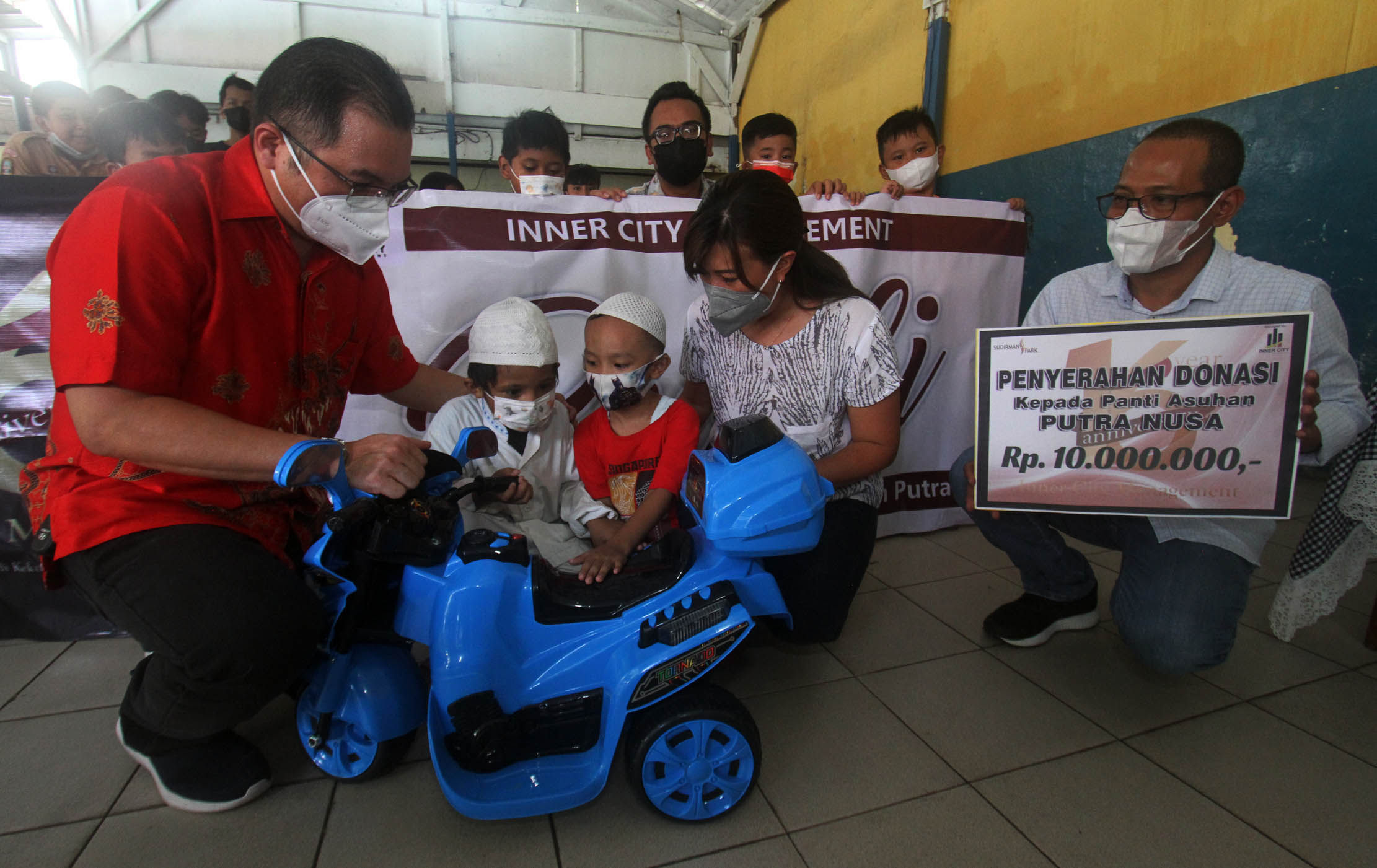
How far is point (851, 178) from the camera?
20.9 feet

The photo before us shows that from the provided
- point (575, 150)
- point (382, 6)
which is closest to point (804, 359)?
point (575, 150)

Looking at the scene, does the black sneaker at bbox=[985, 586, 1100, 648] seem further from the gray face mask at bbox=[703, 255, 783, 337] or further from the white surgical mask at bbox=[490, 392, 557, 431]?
→ the white surgical mask at bbox=[490, 392, 557, 431]

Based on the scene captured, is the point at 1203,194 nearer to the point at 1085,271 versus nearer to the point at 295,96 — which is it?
the point at 1085,271

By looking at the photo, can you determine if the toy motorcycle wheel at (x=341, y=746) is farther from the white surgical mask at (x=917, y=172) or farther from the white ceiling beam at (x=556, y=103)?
the white ceiling beam at (x=556, y=103)

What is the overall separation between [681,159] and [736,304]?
1.15 meters

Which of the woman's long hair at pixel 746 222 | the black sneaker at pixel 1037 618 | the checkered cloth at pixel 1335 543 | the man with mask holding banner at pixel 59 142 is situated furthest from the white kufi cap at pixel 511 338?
the man with mask holding banner at pixel 59 142

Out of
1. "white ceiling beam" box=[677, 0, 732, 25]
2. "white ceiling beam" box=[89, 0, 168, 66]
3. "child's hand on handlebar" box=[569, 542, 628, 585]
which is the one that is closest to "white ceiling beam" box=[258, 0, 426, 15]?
"white ceiling beam" box=[89, 0, 168, 66]

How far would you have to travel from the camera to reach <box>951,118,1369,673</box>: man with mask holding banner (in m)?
1.48

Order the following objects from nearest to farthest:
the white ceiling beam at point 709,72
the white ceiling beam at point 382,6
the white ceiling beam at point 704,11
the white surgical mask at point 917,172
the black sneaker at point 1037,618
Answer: the black sneaker at point 1037,618, the white surgical mask at point 917,172, the white ceiling beam at point 382,6, the white ceiling beam at point 704,11, the white ceiling beam at point 709,72

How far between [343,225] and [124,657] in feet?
4.93

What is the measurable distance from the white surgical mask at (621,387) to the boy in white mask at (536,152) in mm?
1351

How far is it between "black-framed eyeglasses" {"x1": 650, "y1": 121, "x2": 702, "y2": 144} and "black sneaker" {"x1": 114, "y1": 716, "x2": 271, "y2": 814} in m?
2.34

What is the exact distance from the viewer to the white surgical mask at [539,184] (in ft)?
8.86

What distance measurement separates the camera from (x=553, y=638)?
1246mm
